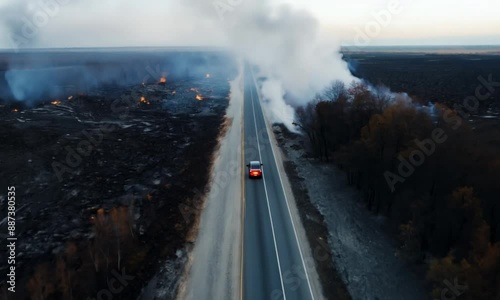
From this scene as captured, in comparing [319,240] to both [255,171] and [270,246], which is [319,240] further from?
[255,171]

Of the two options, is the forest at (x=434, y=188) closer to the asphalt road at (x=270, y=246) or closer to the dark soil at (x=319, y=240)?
the dark soil at (x=319, y=240)

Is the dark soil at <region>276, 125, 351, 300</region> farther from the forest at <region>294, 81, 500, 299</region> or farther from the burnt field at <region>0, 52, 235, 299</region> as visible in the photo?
the burnt field at <region>0, 52, 235, 299</region>

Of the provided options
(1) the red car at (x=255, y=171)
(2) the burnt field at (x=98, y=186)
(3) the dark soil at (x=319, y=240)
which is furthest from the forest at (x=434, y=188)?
(2) the burnt field at (x=98, y=186)

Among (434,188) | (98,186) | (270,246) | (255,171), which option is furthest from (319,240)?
(98,186)

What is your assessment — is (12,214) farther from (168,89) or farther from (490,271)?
(168,89)

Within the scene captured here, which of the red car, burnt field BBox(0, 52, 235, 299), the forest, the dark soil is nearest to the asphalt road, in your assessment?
the red car

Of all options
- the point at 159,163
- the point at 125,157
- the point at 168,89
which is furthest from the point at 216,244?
the point at 168,89
